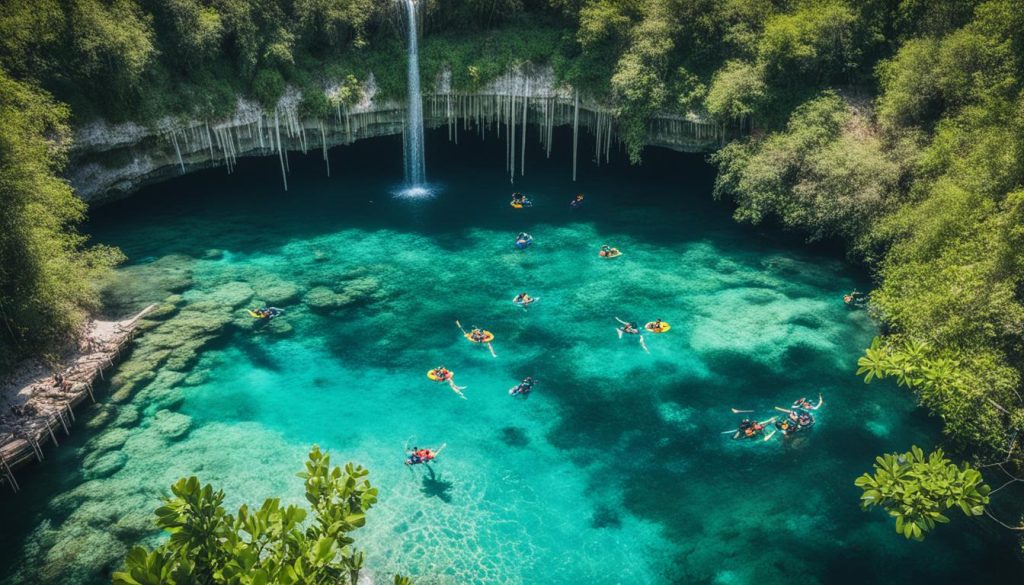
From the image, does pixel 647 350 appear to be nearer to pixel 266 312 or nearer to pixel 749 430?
pixel 749 430

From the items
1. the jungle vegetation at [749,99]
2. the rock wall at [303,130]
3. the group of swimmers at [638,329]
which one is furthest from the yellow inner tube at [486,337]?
the rock wall at [303,130]

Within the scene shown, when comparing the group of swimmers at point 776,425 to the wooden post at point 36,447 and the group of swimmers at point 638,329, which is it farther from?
the wooden post at point 36,447

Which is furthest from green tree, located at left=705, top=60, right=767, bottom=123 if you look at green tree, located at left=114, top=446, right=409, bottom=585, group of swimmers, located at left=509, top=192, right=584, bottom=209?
green tree, located at left=114, top=446, right=409, bottom=585

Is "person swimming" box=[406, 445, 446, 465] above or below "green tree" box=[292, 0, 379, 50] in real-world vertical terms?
below

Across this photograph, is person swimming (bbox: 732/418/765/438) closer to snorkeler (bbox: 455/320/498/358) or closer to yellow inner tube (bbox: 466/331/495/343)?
snorkeler (bbox: 455/320/498/358)

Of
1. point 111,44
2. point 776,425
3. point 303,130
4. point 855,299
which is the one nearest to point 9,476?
point 111,44

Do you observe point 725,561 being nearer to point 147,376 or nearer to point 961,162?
point 961,162

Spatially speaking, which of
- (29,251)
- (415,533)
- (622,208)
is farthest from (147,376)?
(622,208)
